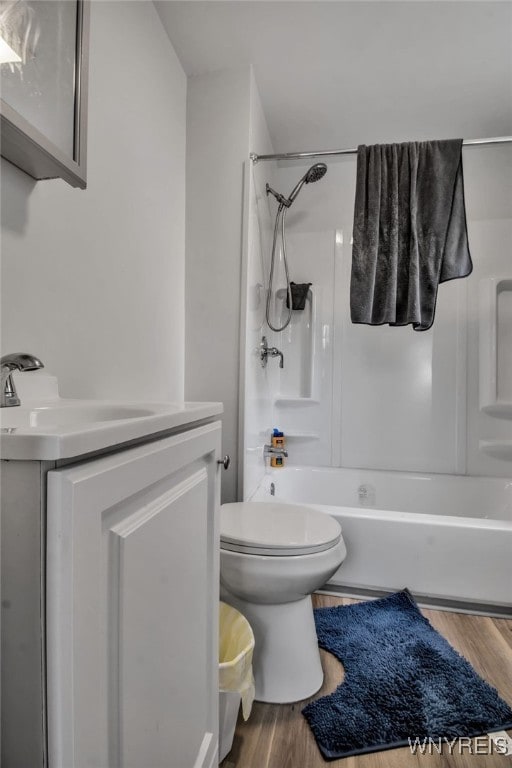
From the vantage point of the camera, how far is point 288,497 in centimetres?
244

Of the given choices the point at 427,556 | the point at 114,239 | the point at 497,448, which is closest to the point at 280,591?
the point at 427,556

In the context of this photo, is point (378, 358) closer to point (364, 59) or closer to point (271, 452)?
point (271, 452)

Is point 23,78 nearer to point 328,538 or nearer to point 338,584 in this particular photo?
point 328,538

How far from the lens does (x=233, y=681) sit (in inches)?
39.7

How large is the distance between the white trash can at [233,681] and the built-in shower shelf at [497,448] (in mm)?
1822

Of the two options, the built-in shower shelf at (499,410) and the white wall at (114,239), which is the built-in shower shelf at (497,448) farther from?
the white wall at (114,239)

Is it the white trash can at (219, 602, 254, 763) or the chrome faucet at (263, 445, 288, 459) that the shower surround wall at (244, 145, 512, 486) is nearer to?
the chrome faucet at (263, 445, 288, 459)

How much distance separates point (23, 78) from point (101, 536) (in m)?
0.91

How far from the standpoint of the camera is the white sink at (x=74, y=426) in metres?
0.38

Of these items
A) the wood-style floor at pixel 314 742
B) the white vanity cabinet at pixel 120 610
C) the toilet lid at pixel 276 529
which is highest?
the white vanity cabinet at pixel 120 610

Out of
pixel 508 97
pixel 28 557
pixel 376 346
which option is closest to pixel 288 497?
pixel 376 346

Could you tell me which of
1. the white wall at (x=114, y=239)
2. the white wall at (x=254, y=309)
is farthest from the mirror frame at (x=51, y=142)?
the white wall at (x=254, y=309)

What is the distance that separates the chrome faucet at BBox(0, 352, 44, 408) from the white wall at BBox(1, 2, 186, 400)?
123mm

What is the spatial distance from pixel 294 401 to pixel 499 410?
1.17 m
